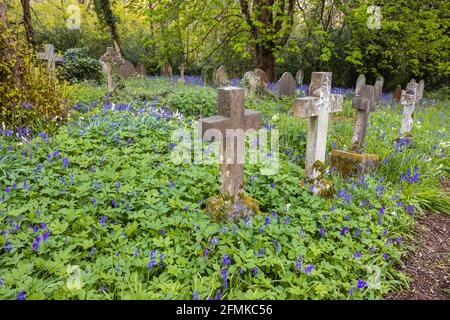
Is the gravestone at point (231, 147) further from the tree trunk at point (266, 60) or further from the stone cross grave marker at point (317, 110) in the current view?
the tree trunk at point (266, 60)

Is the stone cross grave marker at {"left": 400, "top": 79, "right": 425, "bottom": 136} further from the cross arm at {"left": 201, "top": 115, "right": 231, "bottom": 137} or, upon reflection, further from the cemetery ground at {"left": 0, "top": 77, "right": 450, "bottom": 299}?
the cross arm at {"left": 201, "top": 115, "right": 231, "bottom": 137}

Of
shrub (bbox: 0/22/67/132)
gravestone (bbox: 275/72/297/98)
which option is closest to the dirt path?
shrub (bbox: 0/22/67/132)

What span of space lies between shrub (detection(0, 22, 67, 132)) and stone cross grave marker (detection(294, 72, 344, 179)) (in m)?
3.41

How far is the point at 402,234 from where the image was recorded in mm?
3479

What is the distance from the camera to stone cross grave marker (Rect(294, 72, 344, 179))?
3615mm

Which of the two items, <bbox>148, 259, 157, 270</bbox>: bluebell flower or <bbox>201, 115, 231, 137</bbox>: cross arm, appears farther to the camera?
<bbox>201, 115, 231, 137</bbox>: cross arm

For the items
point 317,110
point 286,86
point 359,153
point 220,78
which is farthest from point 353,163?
point 220,78

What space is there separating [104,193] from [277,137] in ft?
9.42

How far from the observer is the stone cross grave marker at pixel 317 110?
3.62 m

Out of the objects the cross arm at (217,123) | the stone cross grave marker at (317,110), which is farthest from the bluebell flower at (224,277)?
the stone cross grave marker at (317,110)

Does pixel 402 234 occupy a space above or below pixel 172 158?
below

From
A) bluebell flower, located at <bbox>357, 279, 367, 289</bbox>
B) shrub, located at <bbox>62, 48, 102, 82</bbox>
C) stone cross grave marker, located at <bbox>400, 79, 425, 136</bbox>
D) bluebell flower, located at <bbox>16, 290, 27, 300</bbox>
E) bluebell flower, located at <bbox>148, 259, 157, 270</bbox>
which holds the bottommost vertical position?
bluebell flower, located at <bbox>357, 279, 367, 289</bbox>
